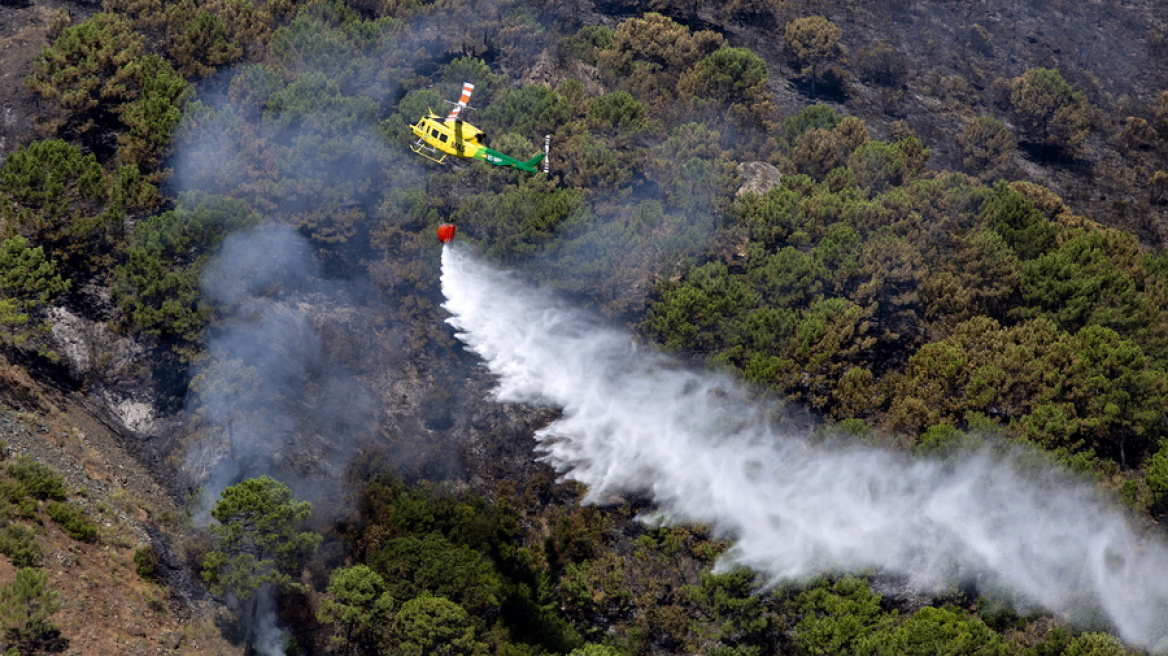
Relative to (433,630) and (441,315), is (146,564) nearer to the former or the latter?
(433,630)

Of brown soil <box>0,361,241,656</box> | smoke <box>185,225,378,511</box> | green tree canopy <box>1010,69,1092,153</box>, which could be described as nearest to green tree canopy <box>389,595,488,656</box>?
brown soil <box>0,361,241,656</box>

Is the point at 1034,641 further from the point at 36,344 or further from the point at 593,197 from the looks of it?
the point at 36,344

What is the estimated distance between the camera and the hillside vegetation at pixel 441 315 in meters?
43.4

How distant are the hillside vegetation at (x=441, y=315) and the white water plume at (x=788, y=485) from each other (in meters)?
1.16

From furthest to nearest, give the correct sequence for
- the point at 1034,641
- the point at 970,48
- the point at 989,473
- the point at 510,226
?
the point at 970,48 → the point at 510,226 → the point at 989,473 → the point at 1034,641

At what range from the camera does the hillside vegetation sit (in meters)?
43.4

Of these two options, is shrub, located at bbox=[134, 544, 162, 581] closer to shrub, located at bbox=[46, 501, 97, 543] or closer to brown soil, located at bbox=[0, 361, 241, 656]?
brown soil, located at bbox=[0, 361, 241, 656]

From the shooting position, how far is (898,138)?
73.6m

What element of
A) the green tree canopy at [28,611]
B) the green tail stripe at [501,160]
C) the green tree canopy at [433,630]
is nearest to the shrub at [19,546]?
the green tree canopy at [28,611]

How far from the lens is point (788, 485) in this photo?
155 feet

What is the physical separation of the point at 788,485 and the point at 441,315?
1859 centimetres

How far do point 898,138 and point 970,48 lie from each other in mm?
18815

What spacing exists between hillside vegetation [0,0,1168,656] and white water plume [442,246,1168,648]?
1.16 m

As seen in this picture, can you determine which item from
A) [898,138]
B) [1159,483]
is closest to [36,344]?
[1159,483]
